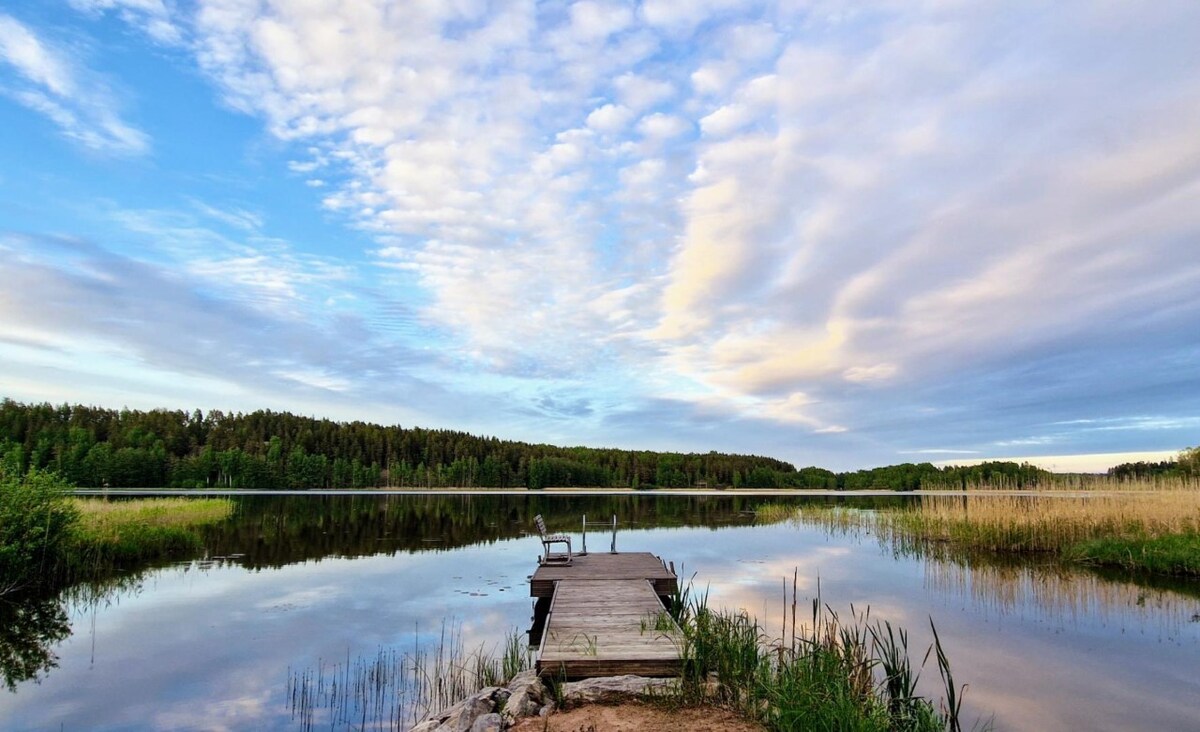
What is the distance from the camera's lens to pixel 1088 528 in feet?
82.5

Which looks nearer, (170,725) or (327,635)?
(170,725)

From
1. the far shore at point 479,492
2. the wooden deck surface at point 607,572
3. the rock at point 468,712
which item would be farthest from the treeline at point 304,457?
the rock at point 468,712

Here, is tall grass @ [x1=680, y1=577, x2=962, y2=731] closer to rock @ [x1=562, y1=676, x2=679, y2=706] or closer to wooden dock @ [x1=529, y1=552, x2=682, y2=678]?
rock @ [x1=562, y1=676, x2=679, y2=706]

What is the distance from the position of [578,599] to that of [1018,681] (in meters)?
7.88

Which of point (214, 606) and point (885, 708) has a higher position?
point (885, 708)

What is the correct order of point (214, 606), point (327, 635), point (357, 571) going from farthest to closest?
1. point (357, 571)
2. point (214, 606)
3. point (327, 635)

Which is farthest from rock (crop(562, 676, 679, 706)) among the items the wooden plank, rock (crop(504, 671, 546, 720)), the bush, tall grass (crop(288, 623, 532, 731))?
the bush

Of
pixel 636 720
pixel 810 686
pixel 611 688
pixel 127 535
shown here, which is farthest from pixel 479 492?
pixel 810 686

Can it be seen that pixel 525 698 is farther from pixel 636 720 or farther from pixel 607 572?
pixel 607 572

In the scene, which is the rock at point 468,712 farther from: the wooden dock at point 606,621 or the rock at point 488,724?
the wooden dock at point 606,621

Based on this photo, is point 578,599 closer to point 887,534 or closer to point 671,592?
point 671,592

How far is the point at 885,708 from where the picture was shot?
7.16m

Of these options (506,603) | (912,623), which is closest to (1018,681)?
(912,623)

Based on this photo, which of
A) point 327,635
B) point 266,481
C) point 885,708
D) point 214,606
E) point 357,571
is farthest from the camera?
point 266,481
